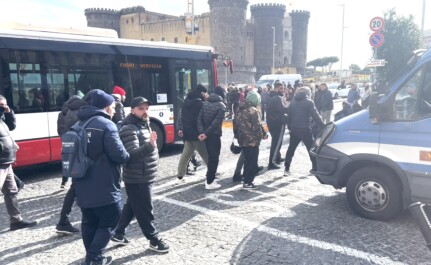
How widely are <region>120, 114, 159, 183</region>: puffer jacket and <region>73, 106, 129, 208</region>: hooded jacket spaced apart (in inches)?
14.9

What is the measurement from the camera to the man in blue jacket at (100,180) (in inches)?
130

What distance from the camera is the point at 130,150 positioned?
12.4ft

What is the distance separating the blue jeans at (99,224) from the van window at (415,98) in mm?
3599

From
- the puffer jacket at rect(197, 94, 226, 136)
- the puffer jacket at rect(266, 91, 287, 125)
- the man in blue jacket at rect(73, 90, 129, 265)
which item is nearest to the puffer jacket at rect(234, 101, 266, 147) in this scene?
the puffer jacket at rect(197, 94, 226, 136)

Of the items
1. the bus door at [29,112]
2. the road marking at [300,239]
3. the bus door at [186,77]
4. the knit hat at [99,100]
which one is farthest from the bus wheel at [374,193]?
the bus door at [29,112]

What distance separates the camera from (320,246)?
4.21 metres

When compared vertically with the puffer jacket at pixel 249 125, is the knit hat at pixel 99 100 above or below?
above

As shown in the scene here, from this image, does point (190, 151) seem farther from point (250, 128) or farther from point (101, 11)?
A: point (101, 11)

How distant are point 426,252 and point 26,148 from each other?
268 inches

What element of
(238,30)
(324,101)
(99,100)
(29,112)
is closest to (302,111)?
(99,100)

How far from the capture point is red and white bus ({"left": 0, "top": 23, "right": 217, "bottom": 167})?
7.12 m

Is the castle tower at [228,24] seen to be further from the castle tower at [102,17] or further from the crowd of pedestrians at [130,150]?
the crowd of pedestrians at [130,150]

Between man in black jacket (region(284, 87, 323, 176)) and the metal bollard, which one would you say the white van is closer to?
man in black jacket (region(284, 87, 323, 176))

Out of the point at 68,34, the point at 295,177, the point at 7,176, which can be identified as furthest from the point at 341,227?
the point at 68,34
